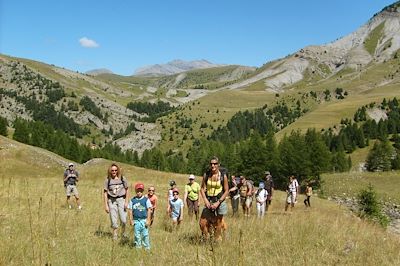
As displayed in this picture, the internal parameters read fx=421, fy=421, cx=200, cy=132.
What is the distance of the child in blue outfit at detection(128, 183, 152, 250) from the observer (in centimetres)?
937

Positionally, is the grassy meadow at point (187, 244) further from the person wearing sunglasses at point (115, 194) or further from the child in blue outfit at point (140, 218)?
the person wearing sunglasses at point (115, 194)

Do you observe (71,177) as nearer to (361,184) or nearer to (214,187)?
(214,187)

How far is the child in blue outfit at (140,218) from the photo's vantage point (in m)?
9.37

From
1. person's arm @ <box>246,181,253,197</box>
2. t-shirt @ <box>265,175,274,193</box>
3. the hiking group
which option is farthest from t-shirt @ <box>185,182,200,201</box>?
t-shirt @ <box>265,175,274,193</box>

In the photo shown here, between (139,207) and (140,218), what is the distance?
1.05ft

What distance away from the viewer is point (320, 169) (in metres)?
78.2

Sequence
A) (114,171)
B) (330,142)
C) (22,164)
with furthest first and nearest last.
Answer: (330,142) → (22,164) → (114,171)

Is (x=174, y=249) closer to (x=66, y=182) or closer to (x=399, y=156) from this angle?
(x=66, y=182)

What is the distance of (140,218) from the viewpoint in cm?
991

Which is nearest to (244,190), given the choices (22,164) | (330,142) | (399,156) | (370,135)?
(22,164)

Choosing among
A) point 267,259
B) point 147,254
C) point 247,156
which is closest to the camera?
point 267,259

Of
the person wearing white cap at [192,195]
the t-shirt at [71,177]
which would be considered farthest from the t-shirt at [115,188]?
the t-shirt at [71,177]

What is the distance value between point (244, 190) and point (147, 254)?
37.7 ft

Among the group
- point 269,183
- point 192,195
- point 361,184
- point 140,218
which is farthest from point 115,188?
point 361,184
